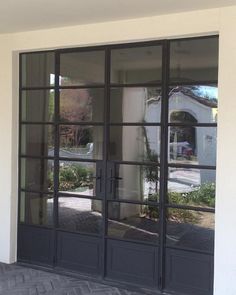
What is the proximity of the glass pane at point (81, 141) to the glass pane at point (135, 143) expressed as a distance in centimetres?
17

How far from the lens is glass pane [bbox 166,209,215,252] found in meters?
4.57

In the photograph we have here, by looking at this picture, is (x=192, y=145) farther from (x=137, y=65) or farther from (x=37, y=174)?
(x=37, y=174)

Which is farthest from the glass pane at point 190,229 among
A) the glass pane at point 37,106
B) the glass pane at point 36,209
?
the glass pane at point 37,106

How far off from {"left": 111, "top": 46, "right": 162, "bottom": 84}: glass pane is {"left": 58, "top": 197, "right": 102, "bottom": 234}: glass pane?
4.70ft

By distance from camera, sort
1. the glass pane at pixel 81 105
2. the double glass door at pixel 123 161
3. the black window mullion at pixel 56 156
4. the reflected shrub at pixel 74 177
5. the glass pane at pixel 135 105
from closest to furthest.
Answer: the double glass door at pixel 123 161 < the glass pane at pixel 135 105 < the glass pane at pixel 81 105 < the reflected shrub at pixel 74 177 < the black window mullion at pixel 56 156

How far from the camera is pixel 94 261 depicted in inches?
204

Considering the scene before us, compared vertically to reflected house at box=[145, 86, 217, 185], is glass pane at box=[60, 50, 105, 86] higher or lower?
higher

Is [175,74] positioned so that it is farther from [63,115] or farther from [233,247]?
[233,247]

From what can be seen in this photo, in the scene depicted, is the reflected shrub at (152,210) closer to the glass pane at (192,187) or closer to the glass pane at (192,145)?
the glass pane at (192,187)

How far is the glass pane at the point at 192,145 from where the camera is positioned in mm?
4516

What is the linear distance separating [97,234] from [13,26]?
2.53 m

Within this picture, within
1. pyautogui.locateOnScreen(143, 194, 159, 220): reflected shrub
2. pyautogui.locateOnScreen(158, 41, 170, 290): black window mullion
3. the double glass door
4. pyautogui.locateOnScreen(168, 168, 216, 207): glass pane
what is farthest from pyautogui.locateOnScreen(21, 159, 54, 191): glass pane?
pyautogui.locateOnScreen(168, 168, 216, 207): glass pane

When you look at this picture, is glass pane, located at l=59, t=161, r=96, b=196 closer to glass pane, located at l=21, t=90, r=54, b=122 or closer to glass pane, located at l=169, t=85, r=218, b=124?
glass pane, located at l=21, t=90, r=54, b=122

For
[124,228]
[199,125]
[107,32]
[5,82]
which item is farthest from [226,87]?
[5,82]
